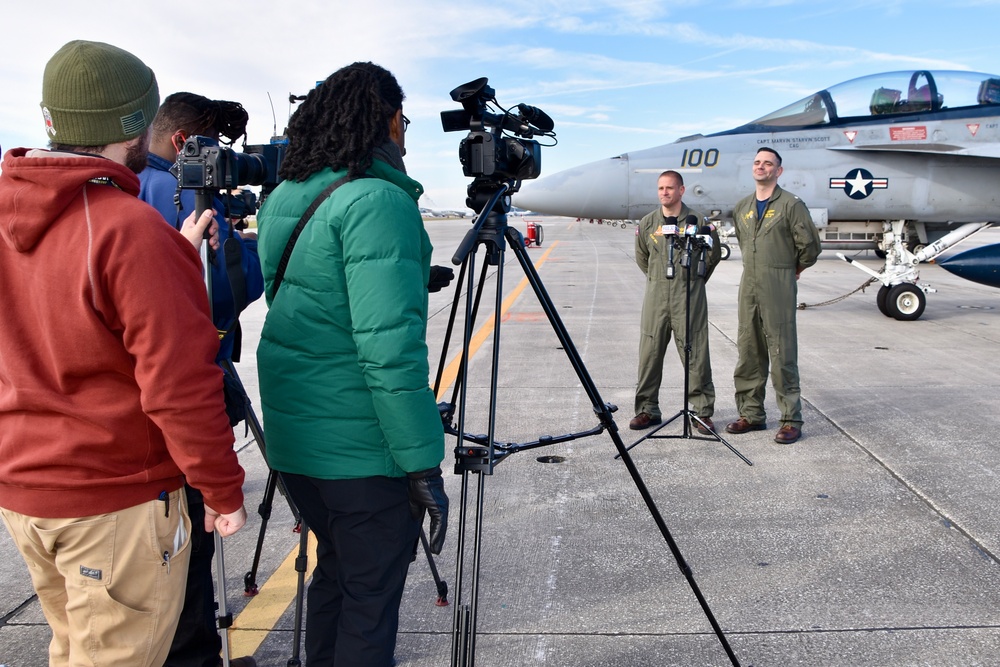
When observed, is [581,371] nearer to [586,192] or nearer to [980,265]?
[980,265]

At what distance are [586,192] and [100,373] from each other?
920 cm

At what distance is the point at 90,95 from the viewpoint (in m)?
1.81

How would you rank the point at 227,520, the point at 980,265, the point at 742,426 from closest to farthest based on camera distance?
the point at 227,520, the point at 742,426, the point at 980,265

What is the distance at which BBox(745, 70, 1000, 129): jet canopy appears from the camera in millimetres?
10469

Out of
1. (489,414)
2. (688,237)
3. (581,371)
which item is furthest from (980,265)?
(489,414)

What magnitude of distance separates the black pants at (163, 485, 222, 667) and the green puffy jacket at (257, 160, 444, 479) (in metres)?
0.61

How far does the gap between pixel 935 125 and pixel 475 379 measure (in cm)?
705

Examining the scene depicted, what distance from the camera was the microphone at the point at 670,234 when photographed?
5613 millimetres

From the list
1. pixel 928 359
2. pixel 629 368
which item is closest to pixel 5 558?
pixel 629 368

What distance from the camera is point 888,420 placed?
235 inches

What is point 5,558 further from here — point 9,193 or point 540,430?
point 540,430

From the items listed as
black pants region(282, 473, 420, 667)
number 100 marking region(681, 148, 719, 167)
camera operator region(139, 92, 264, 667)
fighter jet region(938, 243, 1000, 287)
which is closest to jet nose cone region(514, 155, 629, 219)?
number 100 marking region(681, 148, 719, 167)

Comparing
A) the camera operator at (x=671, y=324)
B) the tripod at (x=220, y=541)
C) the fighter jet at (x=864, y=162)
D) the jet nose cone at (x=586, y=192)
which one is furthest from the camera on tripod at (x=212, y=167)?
the fighter jet at (x=864, y=162)

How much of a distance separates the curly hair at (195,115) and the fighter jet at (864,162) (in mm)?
7662
